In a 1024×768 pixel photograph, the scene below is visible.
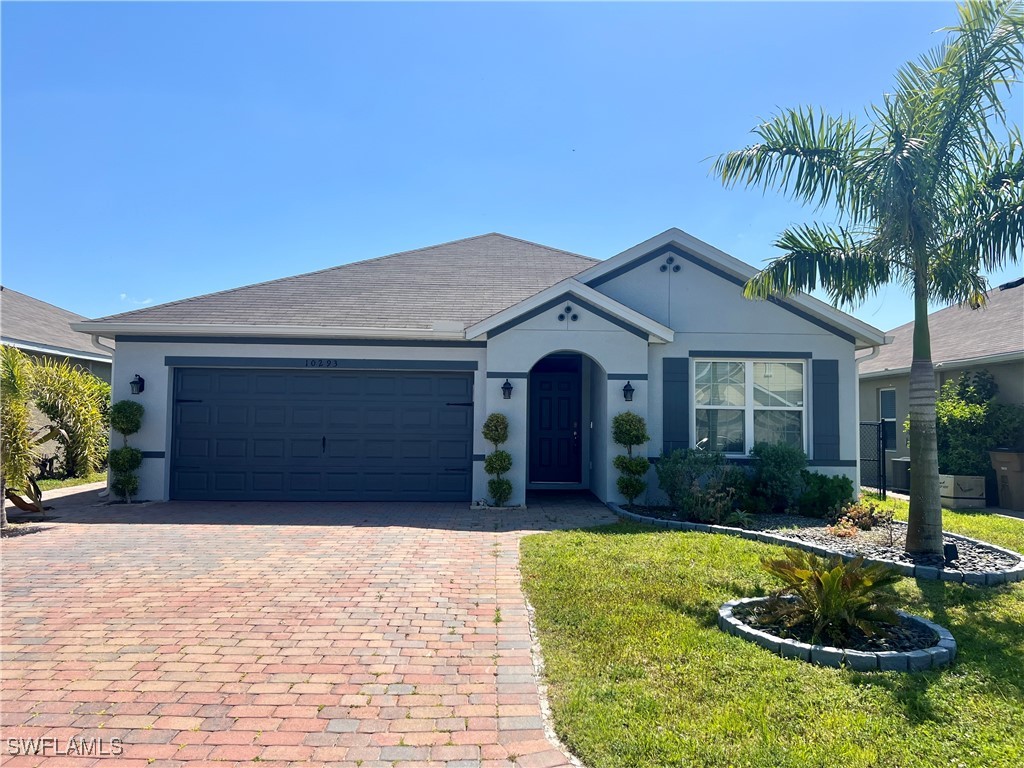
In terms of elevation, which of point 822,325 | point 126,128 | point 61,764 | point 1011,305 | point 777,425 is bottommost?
point 61,764

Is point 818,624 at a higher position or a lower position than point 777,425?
lower

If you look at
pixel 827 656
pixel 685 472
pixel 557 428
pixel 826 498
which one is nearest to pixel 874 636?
pixel 827 656

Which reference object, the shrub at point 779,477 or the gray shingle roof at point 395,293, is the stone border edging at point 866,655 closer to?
the shrub at point 779,477

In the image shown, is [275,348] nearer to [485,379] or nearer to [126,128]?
[485,379]

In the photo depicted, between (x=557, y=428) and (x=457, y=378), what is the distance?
294 centimetres

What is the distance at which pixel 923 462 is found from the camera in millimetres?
6816

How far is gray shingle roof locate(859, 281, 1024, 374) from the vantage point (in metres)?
12.2

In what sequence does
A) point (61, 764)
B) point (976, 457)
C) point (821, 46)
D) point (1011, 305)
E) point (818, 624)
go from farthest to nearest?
point (1011, 305) → point (976, 457) → point (821, 46) → point (818, 624) → point (61, 764)

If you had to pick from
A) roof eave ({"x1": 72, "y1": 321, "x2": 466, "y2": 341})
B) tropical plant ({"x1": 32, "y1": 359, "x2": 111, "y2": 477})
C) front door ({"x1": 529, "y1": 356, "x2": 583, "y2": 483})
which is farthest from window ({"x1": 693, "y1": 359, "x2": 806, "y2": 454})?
tropical plant ({"x1": 32, "y1": 359, "x2": 111, "y2": 477})

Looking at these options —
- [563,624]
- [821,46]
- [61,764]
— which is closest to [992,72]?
[821,46]

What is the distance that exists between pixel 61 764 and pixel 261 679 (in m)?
1.12

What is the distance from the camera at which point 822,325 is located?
11.1 meters

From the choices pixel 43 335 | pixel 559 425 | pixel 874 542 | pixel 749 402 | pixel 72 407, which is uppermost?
pixel 43 335

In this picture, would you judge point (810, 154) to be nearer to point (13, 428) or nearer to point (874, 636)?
point (874, 636)
